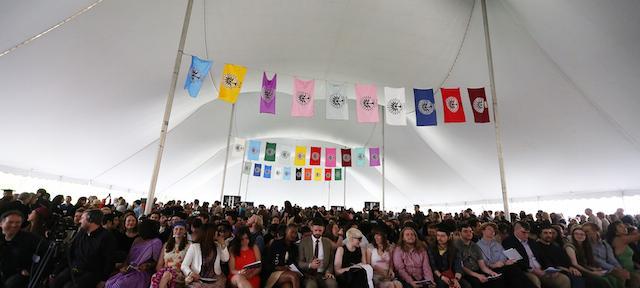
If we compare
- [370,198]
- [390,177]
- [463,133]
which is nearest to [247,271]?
[463,133]

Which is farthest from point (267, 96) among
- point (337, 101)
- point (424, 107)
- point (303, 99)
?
point (424, 107)

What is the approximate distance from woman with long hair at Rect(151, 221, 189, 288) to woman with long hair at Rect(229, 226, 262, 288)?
635mm

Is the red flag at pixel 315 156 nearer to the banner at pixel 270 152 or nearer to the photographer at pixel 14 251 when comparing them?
Answer: the banner at pixel 270 152

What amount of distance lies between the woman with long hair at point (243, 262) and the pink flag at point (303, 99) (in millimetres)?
5606

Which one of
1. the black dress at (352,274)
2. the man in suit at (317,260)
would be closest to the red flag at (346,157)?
the man in suit at (317,260)

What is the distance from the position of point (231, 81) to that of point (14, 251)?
5.66m

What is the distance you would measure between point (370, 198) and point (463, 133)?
22774 millimetres

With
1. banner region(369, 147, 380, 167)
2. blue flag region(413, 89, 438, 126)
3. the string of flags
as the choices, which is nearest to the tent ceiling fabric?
the string of flags

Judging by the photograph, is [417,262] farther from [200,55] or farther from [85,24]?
[200,55]

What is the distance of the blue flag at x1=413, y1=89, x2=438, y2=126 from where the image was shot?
9.58 m

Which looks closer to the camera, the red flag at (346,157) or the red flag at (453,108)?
the red flag at (453,108)

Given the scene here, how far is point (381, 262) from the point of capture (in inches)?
187

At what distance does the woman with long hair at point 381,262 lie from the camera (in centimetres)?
457

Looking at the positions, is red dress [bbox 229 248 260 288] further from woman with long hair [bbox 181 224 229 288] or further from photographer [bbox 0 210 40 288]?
photographer [bbox 0 210 40 288]
